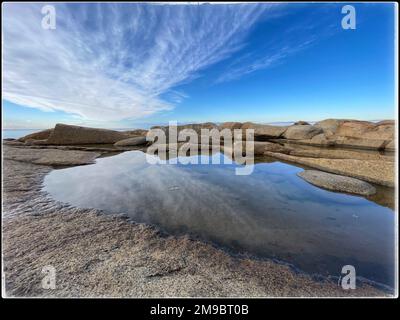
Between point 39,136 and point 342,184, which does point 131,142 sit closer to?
point 39,136

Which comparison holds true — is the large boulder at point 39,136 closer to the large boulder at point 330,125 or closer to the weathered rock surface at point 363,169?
the weathered rock surface at point 363,169

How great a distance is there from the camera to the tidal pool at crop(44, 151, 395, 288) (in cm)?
174

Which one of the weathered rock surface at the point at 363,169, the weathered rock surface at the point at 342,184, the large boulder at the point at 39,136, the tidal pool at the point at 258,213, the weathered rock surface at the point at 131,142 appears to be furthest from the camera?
the large boulder at the point at 39,136

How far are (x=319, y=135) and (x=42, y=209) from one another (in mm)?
13610

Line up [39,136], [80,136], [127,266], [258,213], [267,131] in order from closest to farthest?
[127,266] < [258,213] < [80,136] < [39,136] < [267,131]

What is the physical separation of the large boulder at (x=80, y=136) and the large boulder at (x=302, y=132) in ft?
38.3

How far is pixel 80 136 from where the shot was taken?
1026 centimetres

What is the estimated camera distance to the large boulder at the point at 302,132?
40.5 ft

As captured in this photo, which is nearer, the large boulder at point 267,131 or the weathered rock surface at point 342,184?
the weathered rock surface at point 342,184

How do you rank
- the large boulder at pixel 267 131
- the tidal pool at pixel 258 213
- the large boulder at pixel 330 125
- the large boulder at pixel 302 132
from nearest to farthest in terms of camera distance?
the tidal pool at pixel 258 213 < the large boulder at pixel 302 132 < the large boulder at pixel 330 125 < the large boulder at pixel 267 131

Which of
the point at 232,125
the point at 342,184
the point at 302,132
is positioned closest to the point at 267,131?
the point at 302,132

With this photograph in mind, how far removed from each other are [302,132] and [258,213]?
12138 millimetres

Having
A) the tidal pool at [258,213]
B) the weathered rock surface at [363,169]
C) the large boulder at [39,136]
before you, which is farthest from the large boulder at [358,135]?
the large boulder at [39,136]
